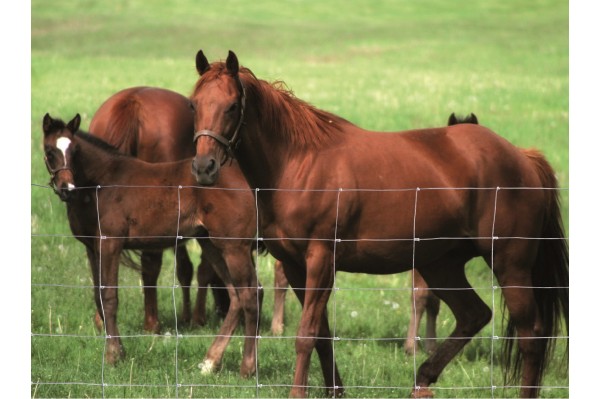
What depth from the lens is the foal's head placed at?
8906mm

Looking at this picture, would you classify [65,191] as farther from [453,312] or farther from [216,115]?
[453,312]

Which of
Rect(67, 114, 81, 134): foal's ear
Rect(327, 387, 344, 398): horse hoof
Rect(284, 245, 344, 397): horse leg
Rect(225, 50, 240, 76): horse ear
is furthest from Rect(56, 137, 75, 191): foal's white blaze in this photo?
Rect(327, 387, 344, 398): horse hoof

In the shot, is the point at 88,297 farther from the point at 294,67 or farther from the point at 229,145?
the point at 294,67

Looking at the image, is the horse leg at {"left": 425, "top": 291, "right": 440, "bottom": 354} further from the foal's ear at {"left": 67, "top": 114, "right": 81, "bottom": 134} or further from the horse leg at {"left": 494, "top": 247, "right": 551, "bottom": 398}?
the foal's ear at {"left": 67, "top": 114, "right": 81, "bottom": 134}

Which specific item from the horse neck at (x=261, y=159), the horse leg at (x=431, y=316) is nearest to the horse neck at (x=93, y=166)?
the horse neck at (x=261, y=159)

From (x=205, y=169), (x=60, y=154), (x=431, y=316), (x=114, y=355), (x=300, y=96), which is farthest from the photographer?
(x=300, y=96)

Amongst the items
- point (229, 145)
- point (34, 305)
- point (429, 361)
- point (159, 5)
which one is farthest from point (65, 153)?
point (159, 5)

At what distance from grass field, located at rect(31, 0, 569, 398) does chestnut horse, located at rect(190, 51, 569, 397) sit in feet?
1.51

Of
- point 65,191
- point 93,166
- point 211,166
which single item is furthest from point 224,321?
point 211,166

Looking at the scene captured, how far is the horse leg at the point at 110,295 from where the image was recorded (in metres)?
8.59

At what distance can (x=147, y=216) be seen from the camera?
358 inches

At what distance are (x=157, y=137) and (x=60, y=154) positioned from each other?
1.90 metres

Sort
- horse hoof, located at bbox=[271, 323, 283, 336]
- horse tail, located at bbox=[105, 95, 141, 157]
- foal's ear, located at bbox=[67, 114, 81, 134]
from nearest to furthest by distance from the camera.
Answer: foal's ear, located at bbox=[67, 114, 81, 134], horse hoof, located at bbox=[271, 323, 283, 336], horse tail, located at bbox=[105, 95, 141, 157]

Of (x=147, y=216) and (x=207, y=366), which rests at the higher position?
(x=147, y=216)
